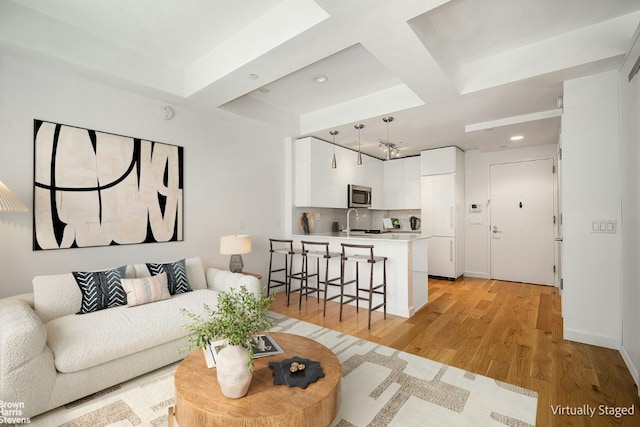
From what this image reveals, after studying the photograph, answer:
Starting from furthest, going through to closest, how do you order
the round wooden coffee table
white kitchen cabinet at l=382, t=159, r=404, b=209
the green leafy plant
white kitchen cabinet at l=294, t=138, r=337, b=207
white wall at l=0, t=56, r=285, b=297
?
white kitchen cabinet at l=382, t=159, r=404, b=209 < white kitchen cabinet at l=294, t=138, r=337, b=207 < white wall at l=0, t=56, r=285, b=297 < the green leafy plant < the round wooden coffee table

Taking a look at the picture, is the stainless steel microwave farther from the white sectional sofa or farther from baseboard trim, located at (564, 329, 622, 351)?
baseboard trim, located at (564, 329, 622, 351)

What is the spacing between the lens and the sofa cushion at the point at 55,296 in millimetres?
2303

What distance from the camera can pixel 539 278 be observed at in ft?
17.0

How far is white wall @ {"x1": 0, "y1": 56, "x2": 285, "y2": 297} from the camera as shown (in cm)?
244

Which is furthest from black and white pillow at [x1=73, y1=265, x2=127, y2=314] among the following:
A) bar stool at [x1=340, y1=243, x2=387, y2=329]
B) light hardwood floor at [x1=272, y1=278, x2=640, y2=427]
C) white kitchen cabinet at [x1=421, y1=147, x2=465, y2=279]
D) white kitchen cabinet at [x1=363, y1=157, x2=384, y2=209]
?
white kitchen cabinet at [x1=421, y1=147, x2=465, y2=279]

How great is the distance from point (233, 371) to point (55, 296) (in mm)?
1929

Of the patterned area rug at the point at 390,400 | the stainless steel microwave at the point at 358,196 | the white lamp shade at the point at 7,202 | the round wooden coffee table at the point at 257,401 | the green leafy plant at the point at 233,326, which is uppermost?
the stainless steel microwave at the point at 358,196

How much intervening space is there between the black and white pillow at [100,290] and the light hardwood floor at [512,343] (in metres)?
1.83

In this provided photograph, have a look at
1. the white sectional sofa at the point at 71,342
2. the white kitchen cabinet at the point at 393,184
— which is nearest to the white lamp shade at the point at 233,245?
the white sectional sofa at the point at 71,342

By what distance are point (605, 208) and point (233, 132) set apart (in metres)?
4.07

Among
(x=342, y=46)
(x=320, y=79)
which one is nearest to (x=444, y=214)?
(x=320, y=79)

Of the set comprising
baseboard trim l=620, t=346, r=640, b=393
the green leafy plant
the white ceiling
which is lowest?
baseboard trim l=620, t=346, r=640, b=393

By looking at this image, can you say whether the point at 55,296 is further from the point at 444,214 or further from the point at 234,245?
the point at 444,214

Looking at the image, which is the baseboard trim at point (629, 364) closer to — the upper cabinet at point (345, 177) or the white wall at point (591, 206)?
the white wall at point (591, 206)
